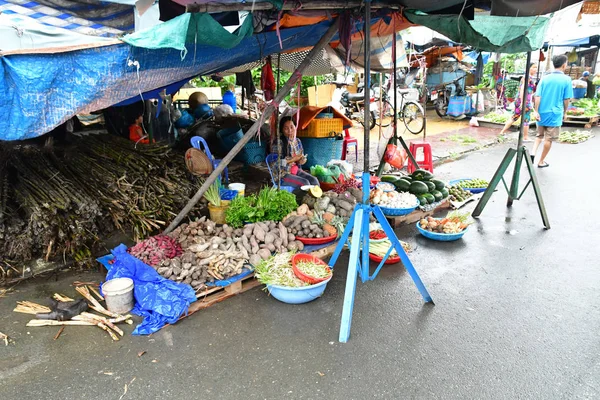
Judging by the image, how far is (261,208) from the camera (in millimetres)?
4852

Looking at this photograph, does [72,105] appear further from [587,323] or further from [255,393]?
[587,323]

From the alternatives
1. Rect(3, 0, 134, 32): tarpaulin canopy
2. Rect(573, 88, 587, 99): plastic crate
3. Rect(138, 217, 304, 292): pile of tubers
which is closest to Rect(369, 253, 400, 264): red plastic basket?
Rect(138, 217, 304, 292): pile of tubers

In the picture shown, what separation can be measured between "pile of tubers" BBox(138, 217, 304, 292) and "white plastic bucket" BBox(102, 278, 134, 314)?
33cm

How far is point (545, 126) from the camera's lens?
8.33 meters

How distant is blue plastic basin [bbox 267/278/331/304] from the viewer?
372 cm

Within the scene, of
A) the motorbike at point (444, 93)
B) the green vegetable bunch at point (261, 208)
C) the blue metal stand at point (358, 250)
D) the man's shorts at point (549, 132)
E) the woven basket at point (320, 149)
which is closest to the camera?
the blue metal stand at point (358, 250)

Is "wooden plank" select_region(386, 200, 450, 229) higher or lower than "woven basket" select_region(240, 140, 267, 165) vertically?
lower

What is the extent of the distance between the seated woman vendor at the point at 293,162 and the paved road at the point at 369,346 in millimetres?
1669

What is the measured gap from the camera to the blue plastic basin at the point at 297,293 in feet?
12.2

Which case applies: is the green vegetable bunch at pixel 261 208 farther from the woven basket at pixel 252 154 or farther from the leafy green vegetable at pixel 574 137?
the leafy green vegetable at pixel 574 137

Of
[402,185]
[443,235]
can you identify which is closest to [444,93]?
[402,185]

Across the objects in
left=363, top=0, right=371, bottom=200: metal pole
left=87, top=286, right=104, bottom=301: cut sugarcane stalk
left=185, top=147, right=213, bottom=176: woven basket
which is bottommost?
left=87, top=286, right=104, bottom=301: cut sugarcane stalk

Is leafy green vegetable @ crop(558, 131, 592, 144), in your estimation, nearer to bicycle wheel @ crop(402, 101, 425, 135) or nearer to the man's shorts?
the man's shorts

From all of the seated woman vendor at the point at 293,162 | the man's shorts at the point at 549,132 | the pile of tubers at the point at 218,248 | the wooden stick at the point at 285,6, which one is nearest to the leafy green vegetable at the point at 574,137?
the man's shorts at the point at 549,132
